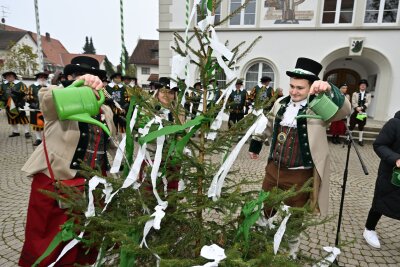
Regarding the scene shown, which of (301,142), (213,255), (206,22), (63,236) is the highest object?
(206,22)

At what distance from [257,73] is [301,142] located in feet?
36.2

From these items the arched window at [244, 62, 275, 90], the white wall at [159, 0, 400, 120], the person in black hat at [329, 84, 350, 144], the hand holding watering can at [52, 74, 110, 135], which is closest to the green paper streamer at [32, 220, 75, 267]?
the hand holding watering can at [52, 74, 110, 135]

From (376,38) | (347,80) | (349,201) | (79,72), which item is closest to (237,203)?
(79,72)

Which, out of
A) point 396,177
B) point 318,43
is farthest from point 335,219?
point 318,43

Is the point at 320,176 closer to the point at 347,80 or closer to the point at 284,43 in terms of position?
the point at 284,43

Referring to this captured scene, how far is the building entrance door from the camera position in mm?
14016

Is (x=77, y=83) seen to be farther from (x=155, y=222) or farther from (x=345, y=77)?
(x=345, y=77)

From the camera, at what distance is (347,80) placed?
14148 millimetres

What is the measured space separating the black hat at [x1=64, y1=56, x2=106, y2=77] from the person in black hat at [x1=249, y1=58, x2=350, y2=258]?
1497 mm

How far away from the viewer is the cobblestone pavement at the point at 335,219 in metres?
2.99

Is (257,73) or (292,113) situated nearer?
(292,113)

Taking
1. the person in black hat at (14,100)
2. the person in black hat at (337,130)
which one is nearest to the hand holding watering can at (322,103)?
the person in black hat at (337,130)

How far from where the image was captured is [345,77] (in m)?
14.1

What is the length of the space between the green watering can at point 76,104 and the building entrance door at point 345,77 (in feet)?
49.1
